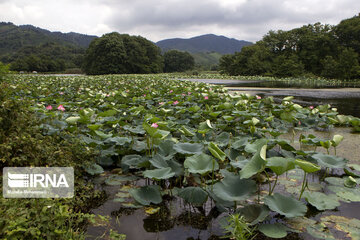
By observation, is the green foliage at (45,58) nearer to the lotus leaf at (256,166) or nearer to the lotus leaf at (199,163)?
the lotus leaf at (199,163)

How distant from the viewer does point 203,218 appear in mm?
1622

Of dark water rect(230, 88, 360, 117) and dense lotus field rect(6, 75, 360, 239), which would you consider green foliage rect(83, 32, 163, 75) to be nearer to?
dark water rect(230, 88, 360, 117)

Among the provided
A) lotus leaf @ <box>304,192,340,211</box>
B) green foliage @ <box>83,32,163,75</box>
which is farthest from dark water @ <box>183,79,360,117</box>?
green foliage @ <box>83,32,163,75</box>

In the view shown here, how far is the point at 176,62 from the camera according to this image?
181 ft

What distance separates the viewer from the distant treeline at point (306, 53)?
24606mm

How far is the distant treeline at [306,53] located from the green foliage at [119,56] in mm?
12579

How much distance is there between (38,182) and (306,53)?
34110 millimetres

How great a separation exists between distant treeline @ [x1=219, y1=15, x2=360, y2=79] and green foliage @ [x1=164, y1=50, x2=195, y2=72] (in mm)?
20928

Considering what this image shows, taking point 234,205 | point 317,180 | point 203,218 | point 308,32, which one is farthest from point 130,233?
point 308,32

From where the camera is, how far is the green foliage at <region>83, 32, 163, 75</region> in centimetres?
3422

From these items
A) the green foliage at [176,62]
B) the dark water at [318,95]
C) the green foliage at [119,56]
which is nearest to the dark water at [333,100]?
the dark water at [318,95]

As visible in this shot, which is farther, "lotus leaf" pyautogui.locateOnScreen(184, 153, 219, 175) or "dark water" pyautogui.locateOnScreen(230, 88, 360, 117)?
"dark water" pyautogui.locateOnScreen(230, 88, 360, 117)

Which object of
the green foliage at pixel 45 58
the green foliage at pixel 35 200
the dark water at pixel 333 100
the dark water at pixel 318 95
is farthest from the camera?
the green foliage at pixel 45 58

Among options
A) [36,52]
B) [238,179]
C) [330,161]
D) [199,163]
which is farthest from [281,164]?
[36,52]
